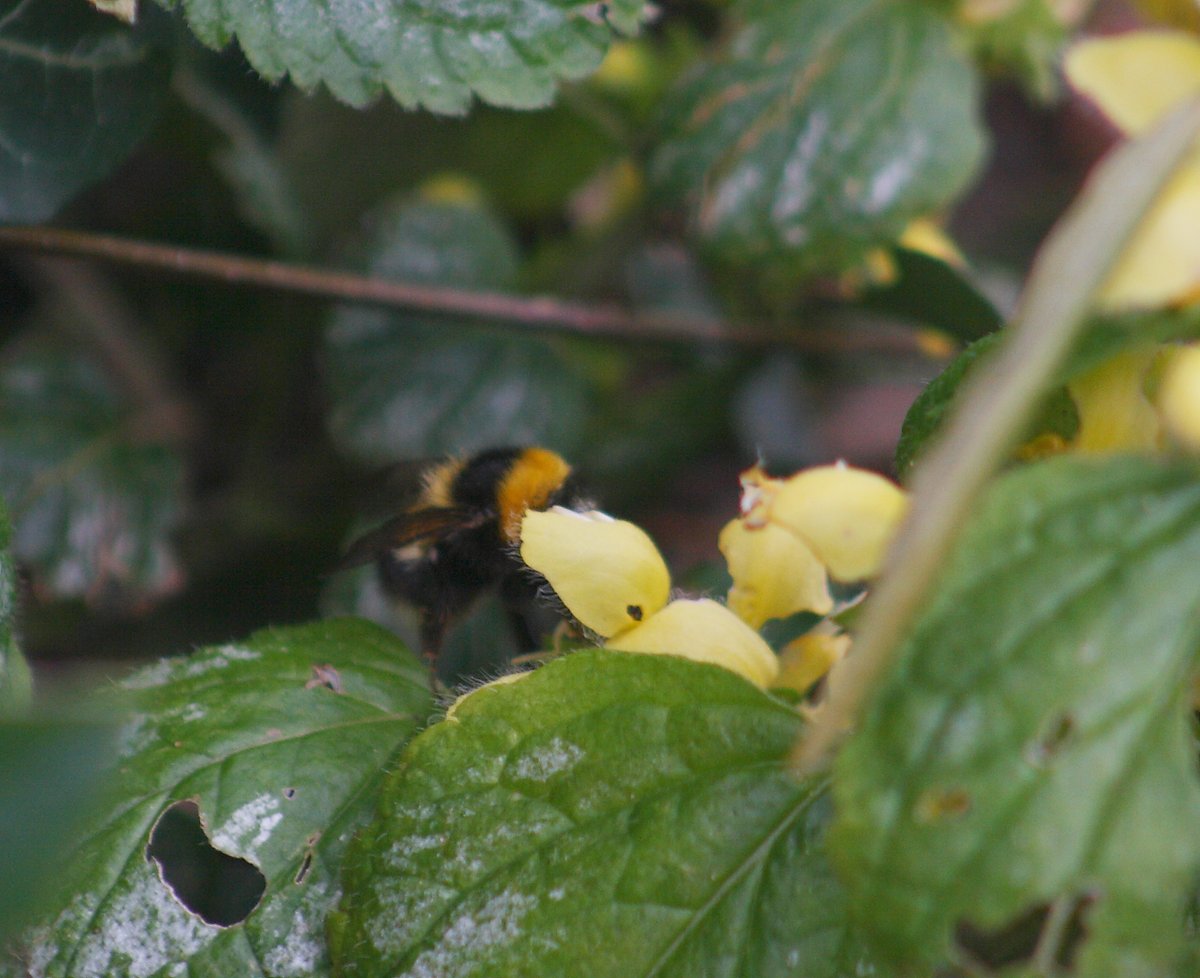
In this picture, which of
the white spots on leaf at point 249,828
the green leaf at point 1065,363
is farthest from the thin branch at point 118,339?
the green leaf at point 1065,363

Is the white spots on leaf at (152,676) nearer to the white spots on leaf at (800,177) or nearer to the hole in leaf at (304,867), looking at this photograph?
the hole in leaf at (304,867)

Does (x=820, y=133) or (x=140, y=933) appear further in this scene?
(x=820, y=133)

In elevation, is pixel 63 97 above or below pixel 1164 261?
below

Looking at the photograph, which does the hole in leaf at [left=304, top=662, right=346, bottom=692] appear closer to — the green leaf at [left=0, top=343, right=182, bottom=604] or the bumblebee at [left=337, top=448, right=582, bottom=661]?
the bumblebee at [left=337, top=448, right=582, bottom=661]

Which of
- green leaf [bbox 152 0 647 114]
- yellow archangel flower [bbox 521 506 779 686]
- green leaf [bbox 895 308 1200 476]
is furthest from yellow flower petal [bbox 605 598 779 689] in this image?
green leaf [bbox 152 0 647 114]

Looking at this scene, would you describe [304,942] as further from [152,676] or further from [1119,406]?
[1119,406]

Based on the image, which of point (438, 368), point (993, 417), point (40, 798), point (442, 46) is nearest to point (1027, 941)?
point (993, 417)
